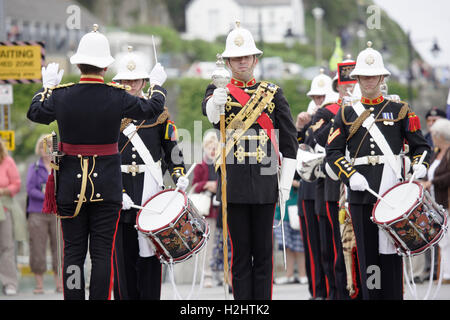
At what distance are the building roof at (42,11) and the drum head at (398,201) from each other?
8516 centimetres

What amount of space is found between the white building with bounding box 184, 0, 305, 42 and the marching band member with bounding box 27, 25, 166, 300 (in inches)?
4330

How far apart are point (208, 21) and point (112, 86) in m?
115

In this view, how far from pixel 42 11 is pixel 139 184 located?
95.6m

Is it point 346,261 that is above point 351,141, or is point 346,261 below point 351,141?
below

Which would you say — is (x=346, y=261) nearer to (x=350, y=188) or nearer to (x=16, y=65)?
(x=350, y=188)

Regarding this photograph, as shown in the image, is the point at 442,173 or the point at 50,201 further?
the point at 442,173

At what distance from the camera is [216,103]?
25.1ft

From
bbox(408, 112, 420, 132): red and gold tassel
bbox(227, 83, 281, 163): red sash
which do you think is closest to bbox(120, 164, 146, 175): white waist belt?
bbox(227, 83, 281, 163): red sash

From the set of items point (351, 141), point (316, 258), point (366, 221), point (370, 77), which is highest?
point (370, 77)

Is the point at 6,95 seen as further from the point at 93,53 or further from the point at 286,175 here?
the point at 286,175

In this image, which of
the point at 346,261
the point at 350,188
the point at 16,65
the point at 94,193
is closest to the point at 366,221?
the point at 350,188

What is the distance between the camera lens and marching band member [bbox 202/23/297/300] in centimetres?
806

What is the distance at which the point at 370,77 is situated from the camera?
9.06 meters

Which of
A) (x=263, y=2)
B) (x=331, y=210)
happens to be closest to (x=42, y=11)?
(x=263, y=2)
